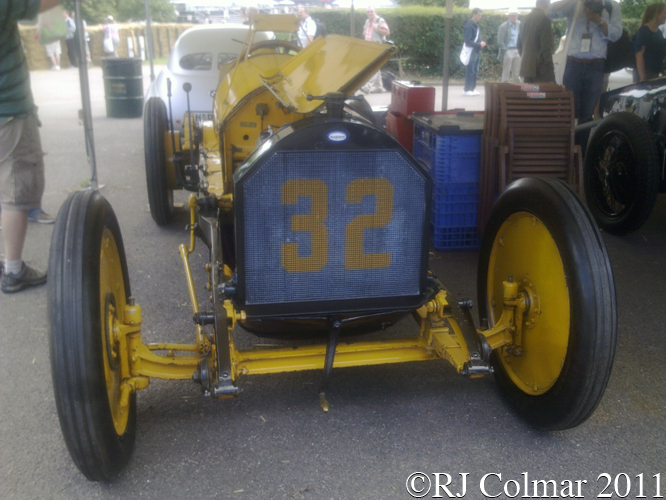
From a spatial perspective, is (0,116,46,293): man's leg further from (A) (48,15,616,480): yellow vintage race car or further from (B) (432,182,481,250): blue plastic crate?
(B) (432,182,481,250): blue plastic crate

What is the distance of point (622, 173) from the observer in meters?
5.24

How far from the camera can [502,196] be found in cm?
283

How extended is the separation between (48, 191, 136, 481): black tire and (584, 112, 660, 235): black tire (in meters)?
4.24

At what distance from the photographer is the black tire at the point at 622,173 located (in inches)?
192

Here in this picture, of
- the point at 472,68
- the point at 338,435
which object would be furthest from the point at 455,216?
the point at 472,68

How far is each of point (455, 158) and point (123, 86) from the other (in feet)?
28.7

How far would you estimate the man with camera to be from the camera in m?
6.37

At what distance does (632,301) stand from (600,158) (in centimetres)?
190

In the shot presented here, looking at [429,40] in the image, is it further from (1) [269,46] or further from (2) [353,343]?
(2) [353,343]

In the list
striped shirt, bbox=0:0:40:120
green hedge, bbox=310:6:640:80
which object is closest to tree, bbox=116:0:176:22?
green hedge, bbox=310:6:640:80

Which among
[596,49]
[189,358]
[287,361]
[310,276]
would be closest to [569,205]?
[310,276]

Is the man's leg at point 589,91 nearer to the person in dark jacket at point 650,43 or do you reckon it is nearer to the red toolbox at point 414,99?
the person in dark jacket at point 650,43

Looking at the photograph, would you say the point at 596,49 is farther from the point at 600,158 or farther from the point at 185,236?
the point at 185,236

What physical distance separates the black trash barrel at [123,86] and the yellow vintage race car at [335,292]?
9.51 metres
